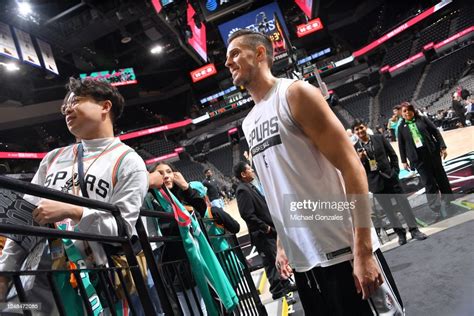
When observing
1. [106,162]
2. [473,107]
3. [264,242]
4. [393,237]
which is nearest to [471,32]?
[473,107]

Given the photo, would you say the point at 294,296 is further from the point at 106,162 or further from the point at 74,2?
the point at 74,2

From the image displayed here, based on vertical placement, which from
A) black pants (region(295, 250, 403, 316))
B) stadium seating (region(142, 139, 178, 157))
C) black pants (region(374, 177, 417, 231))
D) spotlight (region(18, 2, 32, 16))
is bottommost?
black pants (region(374, 177, 417, 231))

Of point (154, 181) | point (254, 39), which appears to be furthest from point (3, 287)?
point (254, 39)

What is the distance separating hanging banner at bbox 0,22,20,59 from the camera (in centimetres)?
856

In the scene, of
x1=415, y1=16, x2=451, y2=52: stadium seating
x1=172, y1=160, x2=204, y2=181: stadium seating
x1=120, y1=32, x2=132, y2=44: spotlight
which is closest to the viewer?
x1=120, y1=32, x2=132, y2=44: spotlight

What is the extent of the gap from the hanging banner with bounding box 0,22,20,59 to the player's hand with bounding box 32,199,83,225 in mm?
9370

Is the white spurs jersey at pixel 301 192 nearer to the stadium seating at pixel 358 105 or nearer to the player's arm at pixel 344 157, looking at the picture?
the player's arm at pixel 344 157

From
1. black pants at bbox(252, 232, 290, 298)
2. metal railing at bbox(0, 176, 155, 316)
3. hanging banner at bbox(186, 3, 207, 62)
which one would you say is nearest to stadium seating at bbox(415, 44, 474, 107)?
hanging banner at bbox(186, 3, 207, 62)

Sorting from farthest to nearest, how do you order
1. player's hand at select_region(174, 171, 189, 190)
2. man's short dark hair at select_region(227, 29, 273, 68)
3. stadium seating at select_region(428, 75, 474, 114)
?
stadium seating at select_region(428, 75, 474, 114)
player's hand at select_region(174, 171, 189, 190)
man's short dark hair at select_region(227, 29, 273, 68)

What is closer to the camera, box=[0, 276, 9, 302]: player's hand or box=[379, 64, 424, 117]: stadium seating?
box=[0, 276, 9, 302]: player's hand

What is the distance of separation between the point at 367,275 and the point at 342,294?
17 cm

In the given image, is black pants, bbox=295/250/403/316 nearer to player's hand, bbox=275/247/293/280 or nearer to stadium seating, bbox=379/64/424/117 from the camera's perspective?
player's hand, bbox=275/247/293/280

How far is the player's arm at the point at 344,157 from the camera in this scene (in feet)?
3.84

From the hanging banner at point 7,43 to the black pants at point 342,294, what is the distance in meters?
9.93
